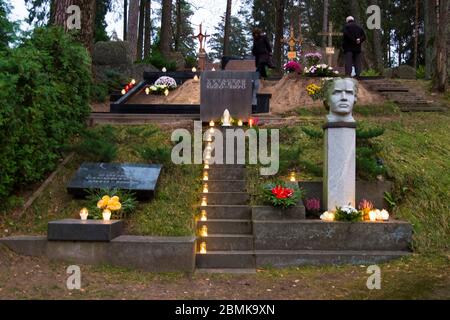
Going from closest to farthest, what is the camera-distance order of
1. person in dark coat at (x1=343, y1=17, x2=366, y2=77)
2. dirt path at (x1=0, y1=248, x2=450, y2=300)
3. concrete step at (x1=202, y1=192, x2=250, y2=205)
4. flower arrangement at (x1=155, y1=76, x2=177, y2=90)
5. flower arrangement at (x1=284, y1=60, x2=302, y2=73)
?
dirt path at (x1=0, y1=248, x2=450, y2=300) < concrete step at (x1=202, y1=192, x2=250, y2=205) < person in dark coat at (x1=343, y1=17, x2=366, y2=77) < flower arrangement at (x1=284, y1=60, x2=302, y2=73) < flower arrangement at (x1=155, y1=76, x2=177, y2=90)

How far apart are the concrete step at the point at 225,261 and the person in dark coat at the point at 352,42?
10414 millimetres

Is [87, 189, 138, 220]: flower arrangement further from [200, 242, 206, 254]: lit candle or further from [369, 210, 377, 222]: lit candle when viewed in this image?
[369, 210, 377, 222]: lit candle

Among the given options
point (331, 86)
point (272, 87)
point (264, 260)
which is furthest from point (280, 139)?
point (272, 87)

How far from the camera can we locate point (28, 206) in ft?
24.1

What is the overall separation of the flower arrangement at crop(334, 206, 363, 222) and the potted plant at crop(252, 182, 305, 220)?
489 mm

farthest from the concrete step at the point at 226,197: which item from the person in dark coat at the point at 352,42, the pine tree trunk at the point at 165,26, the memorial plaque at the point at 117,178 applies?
the pine tree trunk at the point at 165,26

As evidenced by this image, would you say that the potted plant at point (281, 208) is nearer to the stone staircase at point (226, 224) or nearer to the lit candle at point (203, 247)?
the stone staircase at point (226, 224)

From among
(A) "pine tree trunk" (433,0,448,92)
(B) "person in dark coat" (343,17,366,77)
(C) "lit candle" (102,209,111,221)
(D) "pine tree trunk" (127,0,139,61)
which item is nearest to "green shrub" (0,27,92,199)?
(C) "lit candle" (102,209,111,221)

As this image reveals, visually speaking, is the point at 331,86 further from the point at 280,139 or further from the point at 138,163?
the point at 138,163

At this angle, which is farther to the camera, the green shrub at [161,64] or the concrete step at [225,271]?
the green shrub at [161,64]

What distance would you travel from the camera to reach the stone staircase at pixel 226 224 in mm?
6570

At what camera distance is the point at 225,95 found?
445 inches

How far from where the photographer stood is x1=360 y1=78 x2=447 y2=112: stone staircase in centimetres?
1314
